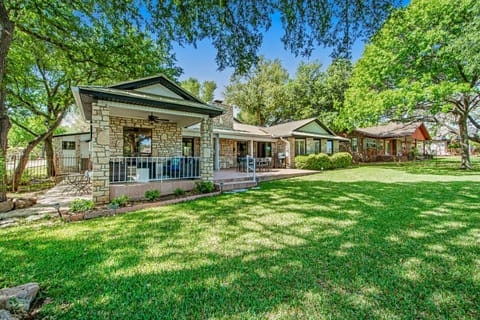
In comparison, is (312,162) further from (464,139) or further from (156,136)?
(156,136)

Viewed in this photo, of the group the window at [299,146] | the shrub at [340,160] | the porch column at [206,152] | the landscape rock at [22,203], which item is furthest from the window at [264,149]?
the landscape rock at [22,203]

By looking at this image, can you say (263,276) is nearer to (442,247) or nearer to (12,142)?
(442,247)

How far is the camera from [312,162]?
Answer: 51.8 feet

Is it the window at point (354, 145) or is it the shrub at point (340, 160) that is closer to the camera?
the shrub at point (340, 160)

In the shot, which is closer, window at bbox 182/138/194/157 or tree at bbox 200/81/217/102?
window at bbox 182/138/194/157

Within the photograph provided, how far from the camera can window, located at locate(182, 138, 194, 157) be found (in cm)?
1282

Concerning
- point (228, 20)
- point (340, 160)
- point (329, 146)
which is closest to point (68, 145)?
point (228, 20)

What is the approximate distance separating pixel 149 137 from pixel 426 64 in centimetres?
1734

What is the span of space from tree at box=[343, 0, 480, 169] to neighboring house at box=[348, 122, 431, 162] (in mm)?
9083

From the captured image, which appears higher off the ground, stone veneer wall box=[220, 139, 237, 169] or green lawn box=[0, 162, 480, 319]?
stone veneer wall box=[220, 139, 237, 169]

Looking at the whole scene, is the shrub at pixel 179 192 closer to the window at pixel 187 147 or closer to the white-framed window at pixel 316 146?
the window at pixel 187 147

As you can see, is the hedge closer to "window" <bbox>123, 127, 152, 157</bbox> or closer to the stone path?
"window" <bbox>123, 127, 152, 157</bbox>

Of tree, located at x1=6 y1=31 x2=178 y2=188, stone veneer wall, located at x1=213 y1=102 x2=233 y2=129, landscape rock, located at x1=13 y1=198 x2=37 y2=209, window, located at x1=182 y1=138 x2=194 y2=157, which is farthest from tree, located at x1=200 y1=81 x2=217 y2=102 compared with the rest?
landscape rock, located at x1=13 y1=198 x2=37 y2=209

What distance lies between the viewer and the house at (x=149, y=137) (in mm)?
6023
